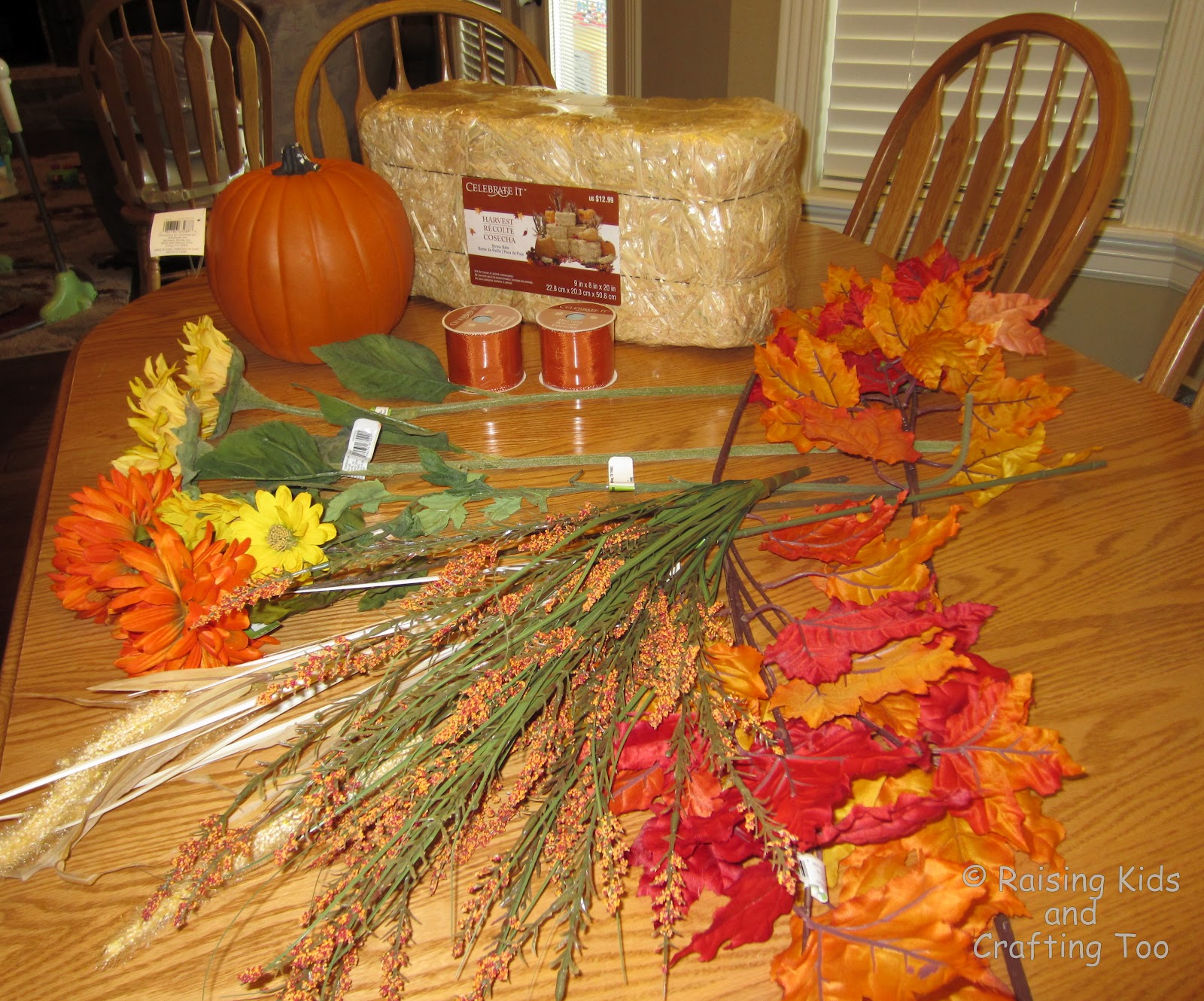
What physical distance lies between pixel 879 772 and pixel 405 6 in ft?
4.88

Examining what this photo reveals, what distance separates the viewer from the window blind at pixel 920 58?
180 centimetres

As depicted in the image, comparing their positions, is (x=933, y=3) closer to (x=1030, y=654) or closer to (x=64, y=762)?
(x=1030, y=654)

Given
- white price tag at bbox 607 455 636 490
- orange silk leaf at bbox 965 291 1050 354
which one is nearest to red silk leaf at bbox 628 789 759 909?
white price tag at bbox 607 455 636 490

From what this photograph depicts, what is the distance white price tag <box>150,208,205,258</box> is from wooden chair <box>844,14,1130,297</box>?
0.97 meters

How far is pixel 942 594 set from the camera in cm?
70

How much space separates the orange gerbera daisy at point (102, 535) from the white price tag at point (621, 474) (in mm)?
361

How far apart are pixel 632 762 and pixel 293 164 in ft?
2.72

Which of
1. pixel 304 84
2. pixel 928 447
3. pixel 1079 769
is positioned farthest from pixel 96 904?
pixel 304 84

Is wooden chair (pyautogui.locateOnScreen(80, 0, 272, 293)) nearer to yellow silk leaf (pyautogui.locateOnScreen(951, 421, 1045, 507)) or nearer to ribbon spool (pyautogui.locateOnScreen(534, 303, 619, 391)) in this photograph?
ribbon spool (pyautogui.locateOnScreen(534, 303, 619, 391))

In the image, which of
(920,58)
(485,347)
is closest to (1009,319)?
(485,347)

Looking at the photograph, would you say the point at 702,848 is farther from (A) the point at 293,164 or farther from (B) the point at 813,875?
(A) the point at 293,164

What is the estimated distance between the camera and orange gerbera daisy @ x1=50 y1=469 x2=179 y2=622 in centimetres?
62

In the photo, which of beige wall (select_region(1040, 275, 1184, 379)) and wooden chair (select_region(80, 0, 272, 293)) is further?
beige wall (select_region(1040, 275, 1184, 379))

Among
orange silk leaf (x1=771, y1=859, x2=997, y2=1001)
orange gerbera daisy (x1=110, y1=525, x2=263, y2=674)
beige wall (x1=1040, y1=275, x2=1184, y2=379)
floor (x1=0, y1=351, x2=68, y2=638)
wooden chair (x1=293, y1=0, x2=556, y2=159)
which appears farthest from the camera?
floor (x1=0, y1=351, x2=68, y2=638)
